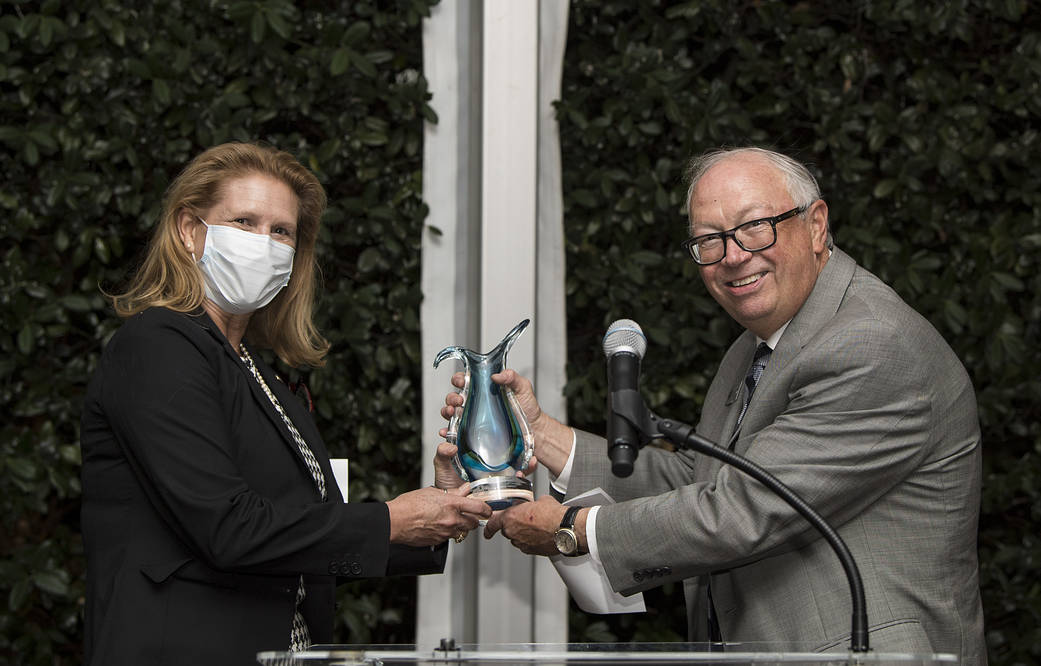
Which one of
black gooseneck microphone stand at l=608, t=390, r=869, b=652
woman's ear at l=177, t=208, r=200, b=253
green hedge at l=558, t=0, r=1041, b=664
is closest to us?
black gooseneck microphone stand at l=608, t=390, r=869, b=652

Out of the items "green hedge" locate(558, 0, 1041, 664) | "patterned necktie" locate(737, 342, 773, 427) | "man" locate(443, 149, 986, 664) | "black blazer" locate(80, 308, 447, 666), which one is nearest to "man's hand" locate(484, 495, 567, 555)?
"man" locate(443, 149, 986, 664)

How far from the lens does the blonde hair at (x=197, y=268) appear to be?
6.31 feet

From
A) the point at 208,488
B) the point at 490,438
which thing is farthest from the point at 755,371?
the point at 208,488

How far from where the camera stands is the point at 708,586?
2.02 m

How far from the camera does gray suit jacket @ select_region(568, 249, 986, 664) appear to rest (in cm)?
173

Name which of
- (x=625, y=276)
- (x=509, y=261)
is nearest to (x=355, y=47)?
(x=509, y=261)

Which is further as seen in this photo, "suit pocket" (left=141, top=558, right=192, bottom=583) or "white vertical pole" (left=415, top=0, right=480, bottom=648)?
"white vertical pole" (left=415, top=0, right=480, bottom=648)

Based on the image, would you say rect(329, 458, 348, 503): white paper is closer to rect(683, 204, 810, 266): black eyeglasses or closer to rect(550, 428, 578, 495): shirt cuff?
rect(550, 428, 578, 495): shirt cuff

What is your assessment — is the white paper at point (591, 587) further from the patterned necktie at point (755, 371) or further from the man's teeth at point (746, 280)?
the man's teeth at point (746, 280)

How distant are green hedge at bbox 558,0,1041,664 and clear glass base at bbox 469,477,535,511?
1053 millimetres

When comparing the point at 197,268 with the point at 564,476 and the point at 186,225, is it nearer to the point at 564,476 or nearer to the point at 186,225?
the point at 186,225

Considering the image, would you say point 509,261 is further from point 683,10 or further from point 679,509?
point 679,509

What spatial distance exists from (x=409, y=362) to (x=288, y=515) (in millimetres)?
1272

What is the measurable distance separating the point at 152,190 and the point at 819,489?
199cm
